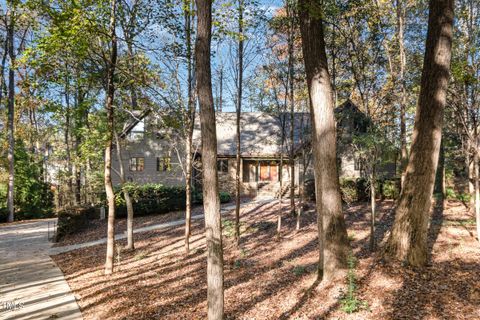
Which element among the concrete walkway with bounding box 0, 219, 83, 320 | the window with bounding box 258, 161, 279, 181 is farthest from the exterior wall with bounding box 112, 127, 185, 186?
the concrete walkway with bounding box 0, 219, 83, 320

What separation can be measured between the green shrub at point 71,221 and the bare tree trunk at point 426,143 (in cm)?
1389

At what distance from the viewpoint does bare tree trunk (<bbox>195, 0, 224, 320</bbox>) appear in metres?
4.11

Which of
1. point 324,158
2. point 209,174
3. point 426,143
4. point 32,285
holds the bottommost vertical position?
point 32,285

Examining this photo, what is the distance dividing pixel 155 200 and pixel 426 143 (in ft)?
50.5

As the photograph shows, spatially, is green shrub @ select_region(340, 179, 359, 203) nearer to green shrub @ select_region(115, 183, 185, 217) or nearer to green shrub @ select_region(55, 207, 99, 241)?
green shrub @ select_region(115, 183, 185, 217)

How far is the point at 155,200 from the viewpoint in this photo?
1825 cm

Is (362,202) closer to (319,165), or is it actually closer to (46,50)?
(319,165)

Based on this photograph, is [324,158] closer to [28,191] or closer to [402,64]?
[402,64]

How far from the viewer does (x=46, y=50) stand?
6.71 m

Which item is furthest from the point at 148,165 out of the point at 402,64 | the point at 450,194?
the point at 450,194

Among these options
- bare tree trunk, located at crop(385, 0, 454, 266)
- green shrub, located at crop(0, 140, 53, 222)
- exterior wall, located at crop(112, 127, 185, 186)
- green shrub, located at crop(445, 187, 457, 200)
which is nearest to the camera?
bare tree trunk, located at crop(385, 0, 454, 266)

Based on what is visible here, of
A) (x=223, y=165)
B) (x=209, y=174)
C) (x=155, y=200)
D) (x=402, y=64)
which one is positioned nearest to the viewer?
(x=209, y=174)

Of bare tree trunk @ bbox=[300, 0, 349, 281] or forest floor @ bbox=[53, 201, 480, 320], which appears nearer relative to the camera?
forest floor @ bbox=[53, 201, 480, 320]

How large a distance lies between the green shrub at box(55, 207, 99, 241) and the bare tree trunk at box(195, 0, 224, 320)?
1237 centimetres
